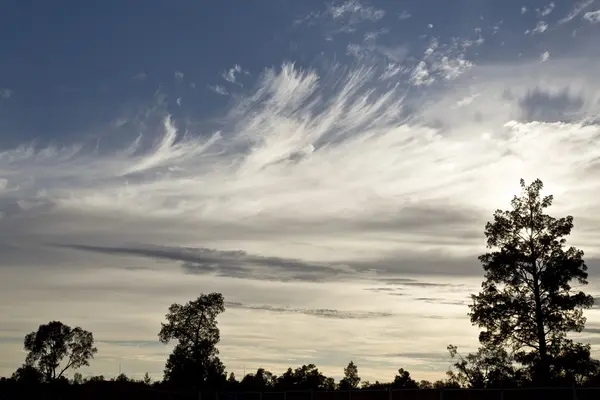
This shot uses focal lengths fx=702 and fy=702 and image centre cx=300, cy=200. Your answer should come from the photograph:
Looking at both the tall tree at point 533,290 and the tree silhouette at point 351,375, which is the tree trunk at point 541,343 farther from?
the tree silhouette at point 351,375

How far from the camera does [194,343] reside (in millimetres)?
87688

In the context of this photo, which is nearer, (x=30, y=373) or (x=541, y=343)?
(x=541, y=343)

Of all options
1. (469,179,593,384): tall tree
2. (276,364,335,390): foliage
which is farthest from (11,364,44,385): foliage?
(469,179,593,384): tall tree

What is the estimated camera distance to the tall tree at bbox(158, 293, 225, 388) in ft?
279

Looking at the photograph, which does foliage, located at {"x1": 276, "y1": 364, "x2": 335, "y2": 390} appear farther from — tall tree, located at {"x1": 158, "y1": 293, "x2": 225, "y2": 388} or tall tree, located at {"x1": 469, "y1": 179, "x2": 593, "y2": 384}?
tall tree, located at {"x1": 469, "y1": 179, "x2": 593, "y2": 384}

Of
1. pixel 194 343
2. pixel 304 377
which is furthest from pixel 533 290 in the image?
pixel 304 377

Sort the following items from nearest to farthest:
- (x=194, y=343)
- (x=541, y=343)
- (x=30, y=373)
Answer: (x=541, y=343), (x=194, y=343), (x=30, y=373)

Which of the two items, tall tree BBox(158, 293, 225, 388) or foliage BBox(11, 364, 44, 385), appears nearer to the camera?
tall tree BBox(158, 293, 225, 388)

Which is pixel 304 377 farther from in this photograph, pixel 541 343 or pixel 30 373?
pixel 541 343

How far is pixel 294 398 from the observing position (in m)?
39.8

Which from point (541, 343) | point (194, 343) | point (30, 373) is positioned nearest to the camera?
point (541, 343)

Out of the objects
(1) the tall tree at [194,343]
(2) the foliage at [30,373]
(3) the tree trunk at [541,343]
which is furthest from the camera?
(2) the foliage at [30,373]

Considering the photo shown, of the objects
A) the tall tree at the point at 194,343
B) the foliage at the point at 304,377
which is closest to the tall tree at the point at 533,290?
the tall tree at the point at 194,343

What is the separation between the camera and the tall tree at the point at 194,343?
84938 mm
